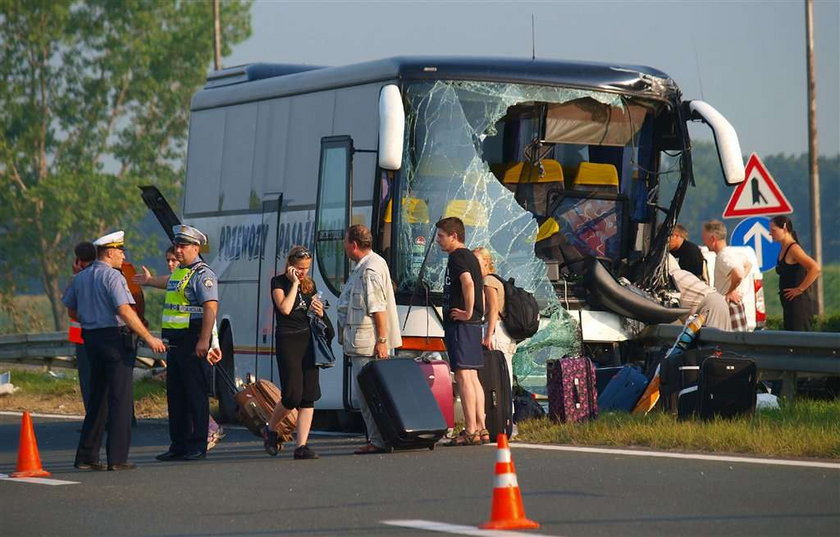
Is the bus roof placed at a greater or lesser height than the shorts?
greater

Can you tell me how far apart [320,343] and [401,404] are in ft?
2.63

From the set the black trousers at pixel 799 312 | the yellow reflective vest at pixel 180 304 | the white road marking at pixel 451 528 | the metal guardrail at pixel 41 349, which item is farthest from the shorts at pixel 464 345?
the metal guardrail at pixel 41 349

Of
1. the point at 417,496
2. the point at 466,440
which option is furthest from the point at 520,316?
the point at 417,496

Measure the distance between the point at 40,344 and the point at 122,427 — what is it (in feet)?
42.5

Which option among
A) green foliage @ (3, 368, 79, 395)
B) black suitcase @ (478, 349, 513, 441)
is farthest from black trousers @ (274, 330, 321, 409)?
green foliage @ (3, 368, 79, 395)

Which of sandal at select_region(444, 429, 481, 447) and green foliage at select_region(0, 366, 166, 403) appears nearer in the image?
sandal at select_region(444, 429, 481, 447)

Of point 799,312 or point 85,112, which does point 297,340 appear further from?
point 85,112

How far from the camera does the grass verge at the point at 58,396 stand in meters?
21.1

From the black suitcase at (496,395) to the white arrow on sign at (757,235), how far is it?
7487 millimetres

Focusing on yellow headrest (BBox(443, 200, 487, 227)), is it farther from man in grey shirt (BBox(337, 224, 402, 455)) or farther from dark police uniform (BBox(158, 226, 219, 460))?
dark police uniform (BBox(158, 226, 219, 460))

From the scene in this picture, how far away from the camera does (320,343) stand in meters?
14.1

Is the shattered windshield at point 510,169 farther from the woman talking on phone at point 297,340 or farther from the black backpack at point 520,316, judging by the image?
the woman talking on phone at point 297,340

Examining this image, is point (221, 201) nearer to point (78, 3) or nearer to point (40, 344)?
point (40, 344)

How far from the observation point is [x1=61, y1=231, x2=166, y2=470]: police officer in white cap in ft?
44.0
